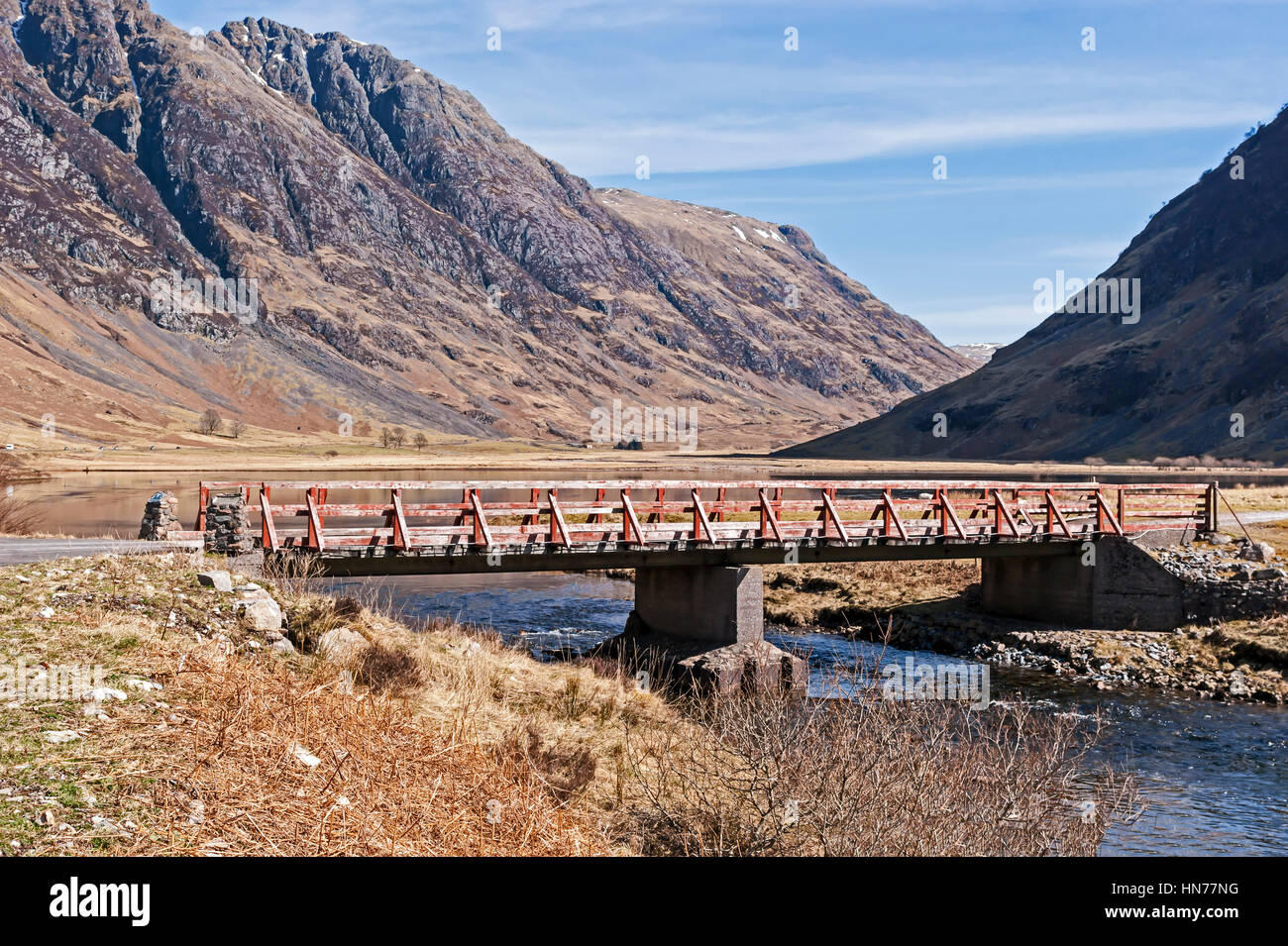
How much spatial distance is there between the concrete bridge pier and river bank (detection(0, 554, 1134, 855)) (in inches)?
297

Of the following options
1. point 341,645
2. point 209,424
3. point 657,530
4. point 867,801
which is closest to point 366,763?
point 867,801

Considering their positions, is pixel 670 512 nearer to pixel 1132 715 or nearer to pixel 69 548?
pixel 1132 715

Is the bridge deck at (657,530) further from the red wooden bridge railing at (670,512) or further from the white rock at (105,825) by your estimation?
the white rock at (105,825)

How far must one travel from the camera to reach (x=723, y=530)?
2644cm

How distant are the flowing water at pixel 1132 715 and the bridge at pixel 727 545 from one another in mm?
1796

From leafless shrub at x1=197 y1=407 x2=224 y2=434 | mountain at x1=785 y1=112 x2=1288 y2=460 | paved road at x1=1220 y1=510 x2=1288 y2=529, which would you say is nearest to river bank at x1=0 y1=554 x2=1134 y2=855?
paved road at x1=1220 y1=510 x2=1288 y2=529

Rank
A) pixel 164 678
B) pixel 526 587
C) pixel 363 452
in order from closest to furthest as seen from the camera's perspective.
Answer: pixel 164 678, pixel 526 587, pixel 363 452

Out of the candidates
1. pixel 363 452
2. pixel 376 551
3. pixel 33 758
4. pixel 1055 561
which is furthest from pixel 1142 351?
pixel 33 758

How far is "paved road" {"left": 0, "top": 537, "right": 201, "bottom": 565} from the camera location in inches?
707

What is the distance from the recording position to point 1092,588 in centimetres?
3131

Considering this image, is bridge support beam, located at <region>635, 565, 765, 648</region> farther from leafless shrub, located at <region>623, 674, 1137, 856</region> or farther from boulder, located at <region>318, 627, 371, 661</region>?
leafless shrub, located at <region>623, 674, 1137, 856</region>

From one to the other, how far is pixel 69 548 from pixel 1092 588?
26061mm
